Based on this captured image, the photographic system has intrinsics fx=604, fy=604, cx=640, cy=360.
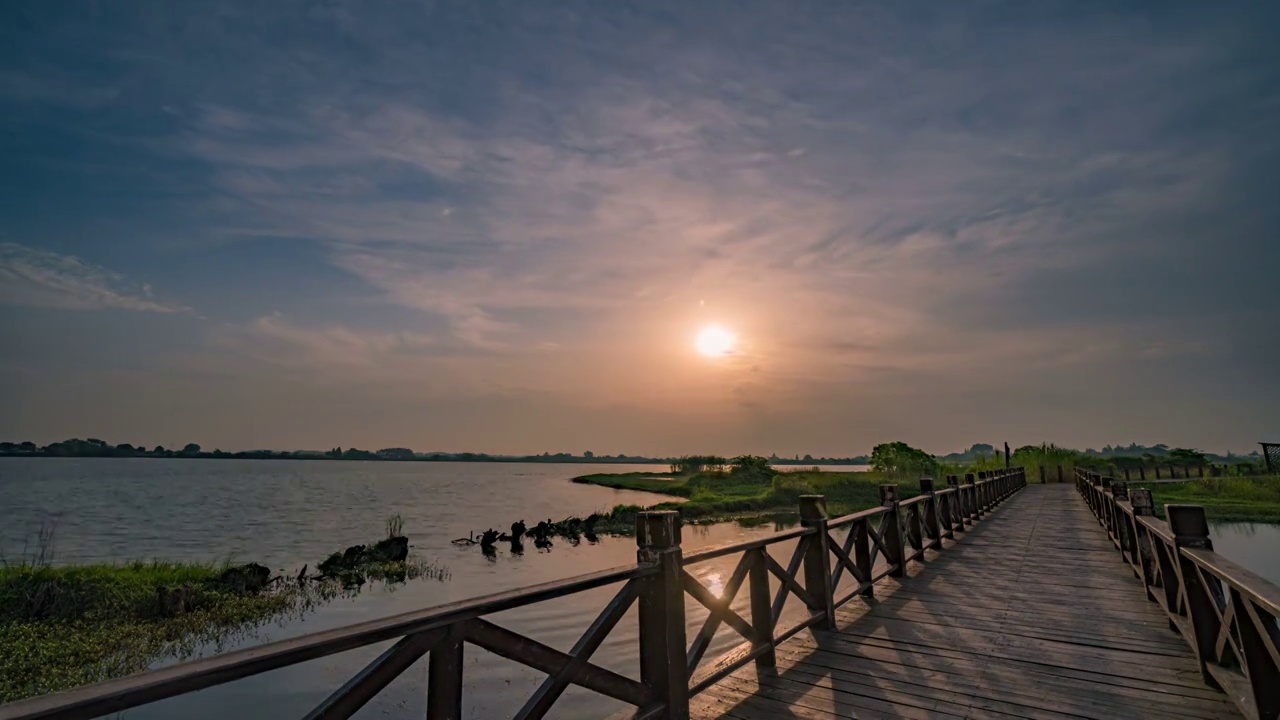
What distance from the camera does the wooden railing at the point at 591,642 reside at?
84.0 inches

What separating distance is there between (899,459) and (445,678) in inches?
2146

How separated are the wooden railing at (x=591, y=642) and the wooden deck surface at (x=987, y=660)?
401 millimetres

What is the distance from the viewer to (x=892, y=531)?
9.66 metres

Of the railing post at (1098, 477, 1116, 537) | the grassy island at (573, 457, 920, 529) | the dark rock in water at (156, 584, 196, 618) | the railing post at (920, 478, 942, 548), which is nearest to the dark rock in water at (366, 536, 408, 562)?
the dark rock in water at (156, 584, 196, 618)

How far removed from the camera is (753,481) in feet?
184

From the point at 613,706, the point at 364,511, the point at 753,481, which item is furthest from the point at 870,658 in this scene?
the point at 753,481

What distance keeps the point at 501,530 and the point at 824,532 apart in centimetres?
3008

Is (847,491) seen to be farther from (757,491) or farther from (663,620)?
(663,620)

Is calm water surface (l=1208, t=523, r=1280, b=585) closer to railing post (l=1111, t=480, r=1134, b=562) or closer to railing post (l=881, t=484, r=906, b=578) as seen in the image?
railing post (l=1111, t=480, r=1134, b=562)

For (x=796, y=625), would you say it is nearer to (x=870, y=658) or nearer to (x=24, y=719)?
(x=870, y=658)

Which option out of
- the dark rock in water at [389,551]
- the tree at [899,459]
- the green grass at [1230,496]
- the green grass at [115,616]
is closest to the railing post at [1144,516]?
the green grass at [115,616]

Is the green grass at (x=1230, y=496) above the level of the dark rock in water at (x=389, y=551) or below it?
above

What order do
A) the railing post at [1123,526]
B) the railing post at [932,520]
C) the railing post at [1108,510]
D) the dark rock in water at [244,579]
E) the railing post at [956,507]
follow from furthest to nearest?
the dark rock in water at [244,579]
the railing post at [956,507]
the railing post at [1108,510]
the railing post at [932,520]
the railing post at [1123,526]

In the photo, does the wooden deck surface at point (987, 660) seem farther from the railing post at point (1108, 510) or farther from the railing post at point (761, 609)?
the railing post at point (1108, 510)
